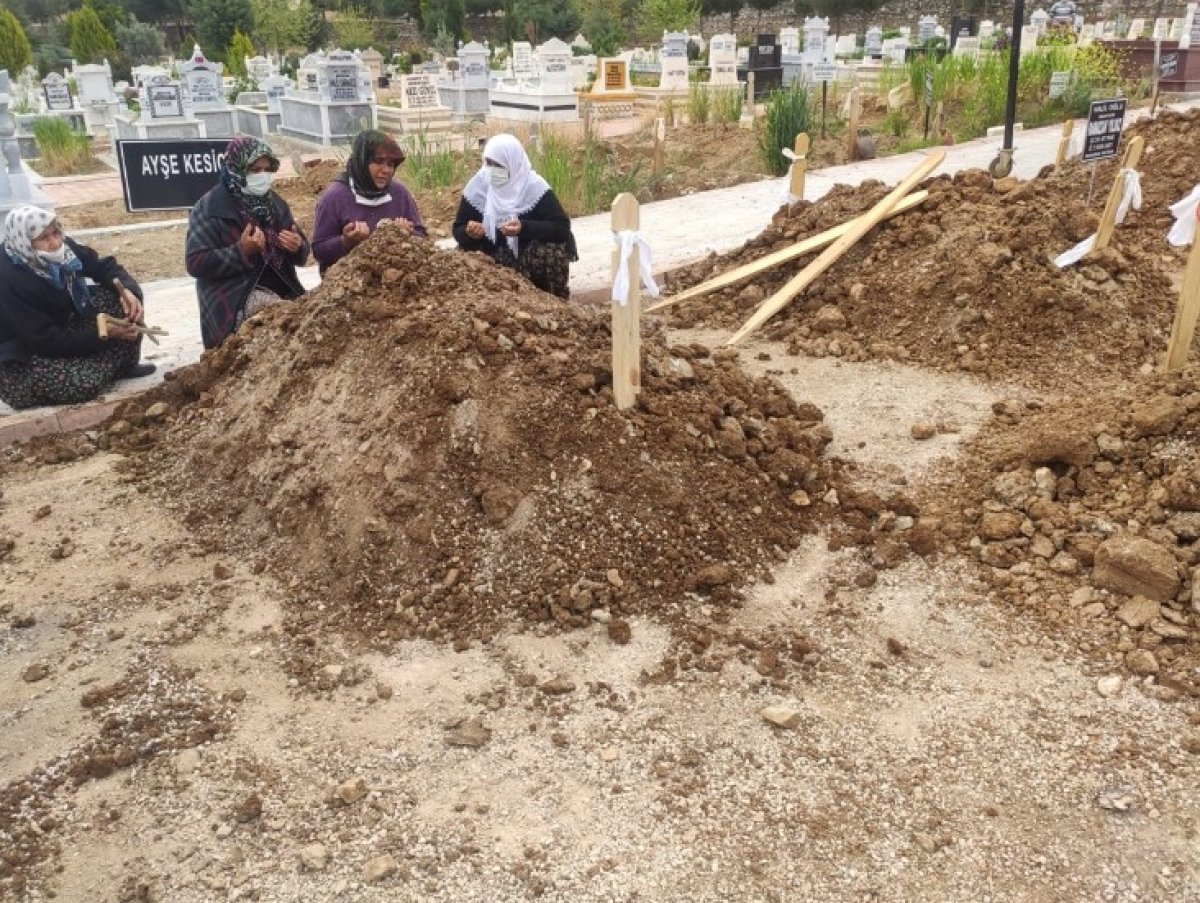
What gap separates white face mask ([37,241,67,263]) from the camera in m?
4.49

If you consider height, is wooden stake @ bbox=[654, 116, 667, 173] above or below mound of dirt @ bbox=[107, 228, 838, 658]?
above

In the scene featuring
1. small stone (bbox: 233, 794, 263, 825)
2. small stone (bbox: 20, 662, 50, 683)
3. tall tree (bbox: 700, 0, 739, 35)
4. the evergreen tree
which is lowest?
small stone (bbox: 233, 794, 263, 825)

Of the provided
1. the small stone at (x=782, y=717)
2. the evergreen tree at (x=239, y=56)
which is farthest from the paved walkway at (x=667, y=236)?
the evergreen tree at (x=239, y=56)

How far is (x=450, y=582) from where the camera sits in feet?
10.6

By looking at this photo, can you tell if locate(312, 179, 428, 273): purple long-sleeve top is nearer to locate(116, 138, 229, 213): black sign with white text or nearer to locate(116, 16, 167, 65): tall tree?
locate(116, 138, 229, 213): black sign with white text

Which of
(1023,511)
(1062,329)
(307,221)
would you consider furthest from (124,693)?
(307,221)

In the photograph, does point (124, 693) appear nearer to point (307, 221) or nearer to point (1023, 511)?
point (1023, 511)

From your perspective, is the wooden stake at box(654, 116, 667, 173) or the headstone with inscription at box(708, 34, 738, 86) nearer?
the wooden stake at box(654, 116, 667, 173)

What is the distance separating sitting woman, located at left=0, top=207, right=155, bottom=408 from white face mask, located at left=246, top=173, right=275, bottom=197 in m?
0.83

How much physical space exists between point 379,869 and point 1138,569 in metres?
2.45

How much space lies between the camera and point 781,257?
602cm

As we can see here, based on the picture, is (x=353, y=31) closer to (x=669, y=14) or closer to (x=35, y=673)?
(x=669, y=14)

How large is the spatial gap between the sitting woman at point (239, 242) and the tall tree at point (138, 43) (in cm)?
3349

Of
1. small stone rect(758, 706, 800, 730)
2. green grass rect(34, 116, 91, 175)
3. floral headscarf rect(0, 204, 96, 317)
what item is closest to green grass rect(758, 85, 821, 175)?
floral headscarf rect(0, 204, 96, 317)
